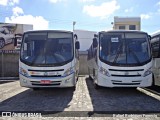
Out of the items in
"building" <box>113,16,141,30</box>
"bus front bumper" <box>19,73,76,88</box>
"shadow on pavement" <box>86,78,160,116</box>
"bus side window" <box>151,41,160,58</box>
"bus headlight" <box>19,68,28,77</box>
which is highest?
"building" <box>113,16,141,30</box>

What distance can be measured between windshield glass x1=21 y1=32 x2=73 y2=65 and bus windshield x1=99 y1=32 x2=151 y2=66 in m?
1.56

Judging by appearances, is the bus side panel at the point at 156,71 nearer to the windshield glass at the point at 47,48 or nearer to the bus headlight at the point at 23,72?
the windshield glass at the point at 47,48

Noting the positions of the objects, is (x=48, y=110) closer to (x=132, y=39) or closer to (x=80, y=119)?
(x=80, y=119)

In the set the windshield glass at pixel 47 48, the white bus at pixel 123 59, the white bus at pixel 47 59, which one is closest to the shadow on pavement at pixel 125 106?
the white bus at pixel 123 59

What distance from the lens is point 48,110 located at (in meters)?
7.76

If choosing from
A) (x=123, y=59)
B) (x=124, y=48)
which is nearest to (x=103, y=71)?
(x=123, y=59)

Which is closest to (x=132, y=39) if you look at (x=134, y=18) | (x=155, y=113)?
(x=155, y=113)

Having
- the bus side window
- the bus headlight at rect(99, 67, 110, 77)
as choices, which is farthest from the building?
the bus headlight at rect(99, 67, 110, 77)

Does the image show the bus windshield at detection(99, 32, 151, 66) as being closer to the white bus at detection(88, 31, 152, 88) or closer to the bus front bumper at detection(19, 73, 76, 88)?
the white bus at detection(88, 31, 152, 88)

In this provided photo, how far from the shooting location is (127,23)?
42.8 metres

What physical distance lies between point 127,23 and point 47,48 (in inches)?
1340

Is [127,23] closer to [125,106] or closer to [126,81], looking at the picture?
[126,81]

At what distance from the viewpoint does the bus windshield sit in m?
10.5

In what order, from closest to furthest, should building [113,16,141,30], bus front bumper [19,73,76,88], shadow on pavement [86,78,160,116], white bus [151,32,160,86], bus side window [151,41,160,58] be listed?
shadow on pavement [86,78,160,116] < bus front bumper [19,73,76,88] < white bus [151,32,160,86] < bus side window [151,41,160,58] < building [113,16,141,30]
